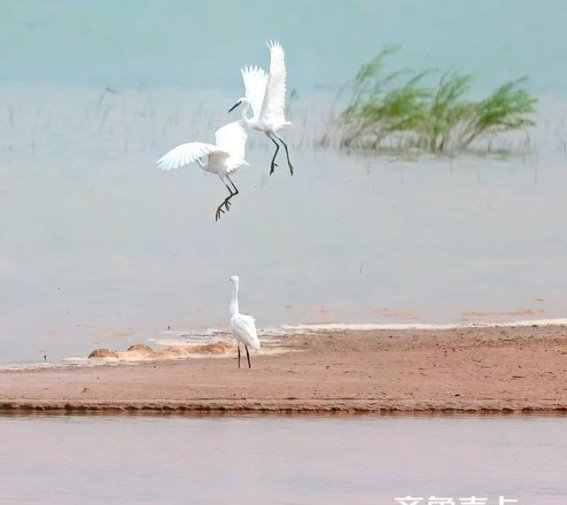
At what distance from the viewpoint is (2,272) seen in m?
18.5

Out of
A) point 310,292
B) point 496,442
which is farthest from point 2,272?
point 496,442

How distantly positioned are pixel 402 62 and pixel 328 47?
8.13ft

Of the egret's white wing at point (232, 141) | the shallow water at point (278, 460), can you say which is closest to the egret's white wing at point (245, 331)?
the shallow water at point (278, 460)

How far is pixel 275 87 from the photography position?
15711 mm

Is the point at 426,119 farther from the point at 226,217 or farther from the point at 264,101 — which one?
the point at 264,101

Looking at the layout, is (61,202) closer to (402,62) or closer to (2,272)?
(2,272)

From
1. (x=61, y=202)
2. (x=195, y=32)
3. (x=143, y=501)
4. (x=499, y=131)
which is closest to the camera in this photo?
(x=143, y=501)

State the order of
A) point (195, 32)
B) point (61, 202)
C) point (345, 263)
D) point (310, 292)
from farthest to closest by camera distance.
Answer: point (195, 32) → point (61, 202) → point (345, 263) → point (310, 292)

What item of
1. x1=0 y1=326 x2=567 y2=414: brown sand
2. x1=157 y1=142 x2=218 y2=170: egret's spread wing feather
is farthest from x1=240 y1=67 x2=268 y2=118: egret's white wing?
x1=0 y1=326 x2=567 y2=414: brown sand

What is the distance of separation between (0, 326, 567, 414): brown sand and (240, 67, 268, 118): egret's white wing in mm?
2170

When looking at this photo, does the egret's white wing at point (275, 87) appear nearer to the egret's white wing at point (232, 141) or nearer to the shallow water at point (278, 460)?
the egret's white wing at point (232, 141)

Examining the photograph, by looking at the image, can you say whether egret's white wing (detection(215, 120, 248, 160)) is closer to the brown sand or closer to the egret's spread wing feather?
the egret's spread wing feather

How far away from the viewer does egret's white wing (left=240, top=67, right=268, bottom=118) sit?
53.5ft

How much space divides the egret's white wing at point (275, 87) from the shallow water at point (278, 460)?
3932mm
